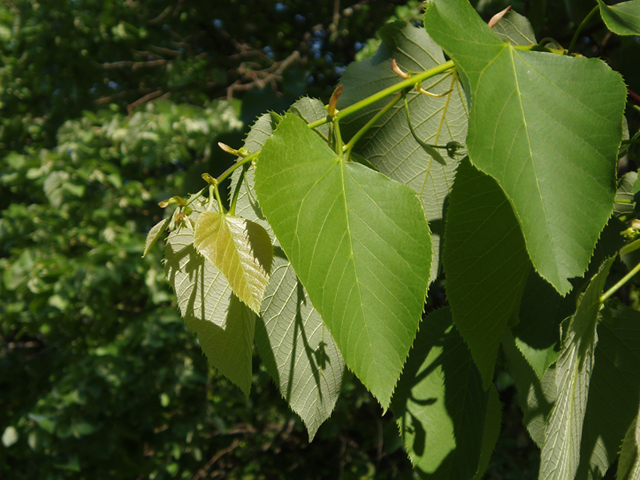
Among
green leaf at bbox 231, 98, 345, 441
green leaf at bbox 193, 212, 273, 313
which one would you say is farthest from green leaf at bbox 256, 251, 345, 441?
green leaf at bbox 193, 212, 273, 313

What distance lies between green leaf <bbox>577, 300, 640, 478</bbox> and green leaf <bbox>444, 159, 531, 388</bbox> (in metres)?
0.13

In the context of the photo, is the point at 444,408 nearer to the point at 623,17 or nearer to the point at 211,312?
the point at 211,312

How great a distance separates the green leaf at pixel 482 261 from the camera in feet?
1.33

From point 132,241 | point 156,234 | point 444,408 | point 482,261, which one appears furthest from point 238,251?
point 132,241

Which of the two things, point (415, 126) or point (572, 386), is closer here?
point (572, 386)

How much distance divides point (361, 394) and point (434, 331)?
2.49 metres

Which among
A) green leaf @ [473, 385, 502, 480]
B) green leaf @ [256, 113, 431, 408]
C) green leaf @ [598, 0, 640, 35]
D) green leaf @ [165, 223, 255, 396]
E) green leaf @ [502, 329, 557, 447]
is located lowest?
green leaf @ [473, 385, 502, 480]

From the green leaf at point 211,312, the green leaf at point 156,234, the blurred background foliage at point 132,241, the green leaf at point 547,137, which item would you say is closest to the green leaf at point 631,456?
the green leaf at point 547,137

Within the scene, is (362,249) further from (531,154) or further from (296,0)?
(296,0)

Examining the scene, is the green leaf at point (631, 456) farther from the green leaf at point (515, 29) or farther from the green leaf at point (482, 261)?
the green leaf at point (515, 29)

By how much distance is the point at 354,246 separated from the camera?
37cm

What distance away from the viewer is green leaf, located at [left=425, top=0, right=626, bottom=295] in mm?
337

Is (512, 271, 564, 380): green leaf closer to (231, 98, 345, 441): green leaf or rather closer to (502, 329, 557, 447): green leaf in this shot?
(502, 329, 557, 447): green leaf

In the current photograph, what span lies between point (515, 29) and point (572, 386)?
45 centimetres
